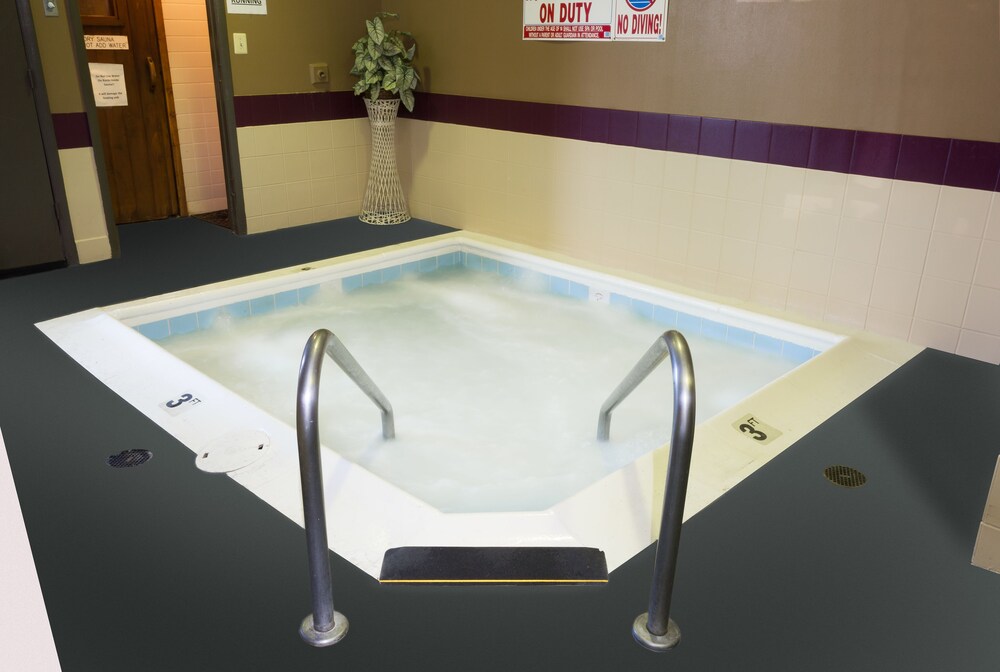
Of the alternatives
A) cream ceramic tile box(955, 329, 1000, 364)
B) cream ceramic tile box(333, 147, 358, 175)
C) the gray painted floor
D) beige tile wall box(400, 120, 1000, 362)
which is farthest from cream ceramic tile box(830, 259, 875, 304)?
cream ceramic tile box(333, 147, 358, 175)

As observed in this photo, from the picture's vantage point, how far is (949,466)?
232 cm

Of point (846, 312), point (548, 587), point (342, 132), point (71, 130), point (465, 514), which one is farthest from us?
point (342, 132)

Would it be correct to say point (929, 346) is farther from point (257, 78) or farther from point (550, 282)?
point (257, 78)

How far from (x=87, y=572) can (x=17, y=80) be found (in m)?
3.24

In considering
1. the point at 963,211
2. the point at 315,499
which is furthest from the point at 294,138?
the point at 315,499

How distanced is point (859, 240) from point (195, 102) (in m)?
4.78

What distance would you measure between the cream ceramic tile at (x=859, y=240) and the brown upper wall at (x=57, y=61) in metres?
4.06

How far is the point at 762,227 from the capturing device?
368 centimetres

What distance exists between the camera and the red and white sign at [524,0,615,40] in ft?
13.3

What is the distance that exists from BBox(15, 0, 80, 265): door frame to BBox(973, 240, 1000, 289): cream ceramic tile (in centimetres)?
457

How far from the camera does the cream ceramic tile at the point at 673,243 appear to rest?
4.01 m

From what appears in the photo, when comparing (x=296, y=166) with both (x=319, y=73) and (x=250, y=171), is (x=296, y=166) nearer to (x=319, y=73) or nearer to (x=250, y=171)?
(x=250, y=171)

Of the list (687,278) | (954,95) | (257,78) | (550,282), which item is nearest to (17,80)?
(257,78)

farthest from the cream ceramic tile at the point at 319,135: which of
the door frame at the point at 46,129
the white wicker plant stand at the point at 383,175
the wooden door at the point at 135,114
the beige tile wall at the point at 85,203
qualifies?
the door frame at the point at 46,129
